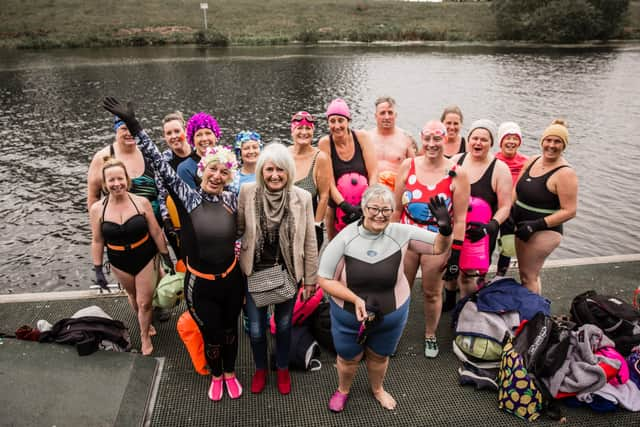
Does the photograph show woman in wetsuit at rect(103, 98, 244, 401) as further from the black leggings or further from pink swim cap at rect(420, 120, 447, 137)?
pink swim cap at rect(420, 120, 447, 137)

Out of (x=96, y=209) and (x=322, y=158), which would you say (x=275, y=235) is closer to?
(x=322, y=158)

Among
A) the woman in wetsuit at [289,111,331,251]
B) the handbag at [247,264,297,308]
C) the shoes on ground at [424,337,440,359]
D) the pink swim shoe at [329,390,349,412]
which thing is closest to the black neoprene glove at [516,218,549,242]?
the shoes on ground at [424,337,440,359]

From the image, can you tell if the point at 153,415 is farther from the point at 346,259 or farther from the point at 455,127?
the point at 455,127

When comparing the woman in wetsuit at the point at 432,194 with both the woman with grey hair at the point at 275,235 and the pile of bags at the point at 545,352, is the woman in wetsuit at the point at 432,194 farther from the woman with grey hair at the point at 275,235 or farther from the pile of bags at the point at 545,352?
the woman with grey hair at the point at 275,235

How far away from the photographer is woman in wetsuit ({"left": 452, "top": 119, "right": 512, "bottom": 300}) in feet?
13.4

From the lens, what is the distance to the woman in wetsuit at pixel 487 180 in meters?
4.07

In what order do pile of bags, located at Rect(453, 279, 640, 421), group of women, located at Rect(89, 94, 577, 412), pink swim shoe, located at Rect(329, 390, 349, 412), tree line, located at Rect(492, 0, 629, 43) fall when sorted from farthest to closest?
tree line, located at Rect(492, 0, 629, 43)
pink swim shoe, located at Rect(329, 390, 349, 412)
pile of bags, located at Rect(453, 279, 640, 421)
group of women, located at Rect(89, 94, 577, 412)

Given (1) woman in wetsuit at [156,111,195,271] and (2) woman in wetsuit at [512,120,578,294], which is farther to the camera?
(1) woman in wetsuit at [156,111,195,271]

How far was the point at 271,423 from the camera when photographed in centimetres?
352

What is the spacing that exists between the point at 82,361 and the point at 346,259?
2.63 meters

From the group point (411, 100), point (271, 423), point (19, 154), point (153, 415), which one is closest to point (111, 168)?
point (153, 415)

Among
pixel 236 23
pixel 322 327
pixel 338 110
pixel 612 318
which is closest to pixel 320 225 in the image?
pixel 322 327

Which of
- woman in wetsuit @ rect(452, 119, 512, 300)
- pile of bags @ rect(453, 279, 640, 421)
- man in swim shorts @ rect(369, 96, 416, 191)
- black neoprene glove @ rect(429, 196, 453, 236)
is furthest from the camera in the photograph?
man in swim shorts @ rect(369, 96, 416, 191)

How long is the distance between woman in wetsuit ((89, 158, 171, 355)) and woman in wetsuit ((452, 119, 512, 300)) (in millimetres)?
3117
